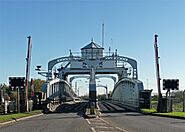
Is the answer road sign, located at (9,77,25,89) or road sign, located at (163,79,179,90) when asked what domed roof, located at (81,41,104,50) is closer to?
road sign, located at (9,77,25,89)

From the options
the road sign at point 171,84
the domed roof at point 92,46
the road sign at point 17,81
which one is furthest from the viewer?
the domed roof at point 92,46

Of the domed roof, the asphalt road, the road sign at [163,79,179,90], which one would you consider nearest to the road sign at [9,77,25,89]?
the asphalt road

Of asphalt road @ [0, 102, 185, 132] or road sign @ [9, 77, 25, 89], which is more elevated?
road sign @ [9, 77, 25, 89]

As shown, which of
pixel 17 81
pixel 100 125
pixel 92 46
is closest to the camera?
pixel 100 125

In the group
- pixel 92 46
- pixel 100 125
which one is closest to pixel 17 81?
pixel 100 125

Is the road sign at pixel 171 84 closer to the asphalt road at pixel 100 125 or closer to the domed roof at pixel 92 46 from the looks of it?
the asphalt road at pixel 100 125

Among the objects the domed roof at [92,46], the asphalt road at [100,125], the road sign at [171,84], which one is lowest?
the asphalt road at [100,125]

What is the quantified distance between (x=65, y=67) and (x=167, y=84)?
45.0 metres

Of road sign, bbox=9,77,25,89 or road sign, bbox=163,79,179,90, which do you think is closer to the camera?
road sign, bbox=163,79,179,90

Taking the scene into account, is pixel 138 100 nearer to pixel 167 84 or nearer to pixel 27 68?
pixel 167 84

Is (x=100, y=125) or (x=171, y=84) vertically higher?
(x=171, y=84)

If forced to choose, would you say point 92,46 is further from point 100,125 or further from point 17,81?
point 100,125

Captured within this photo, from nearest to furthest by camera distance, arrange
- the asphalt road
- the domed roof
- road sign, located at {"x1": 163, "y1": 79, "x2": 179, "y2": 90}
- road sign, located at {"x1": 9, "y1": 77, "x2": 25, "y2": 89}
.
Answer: the asphalt road < road sign, located at {"x1": 163, "y1": 79, "x2": 179, "y2": 90} < road sign, located at {"x1": 9, "y1": 77, "x2": 25, "y2": 89} < the domed roof

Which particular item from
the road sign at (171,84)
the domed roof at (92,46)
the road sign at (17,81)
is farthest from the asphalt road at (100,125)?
the domed roof at (92,46)
